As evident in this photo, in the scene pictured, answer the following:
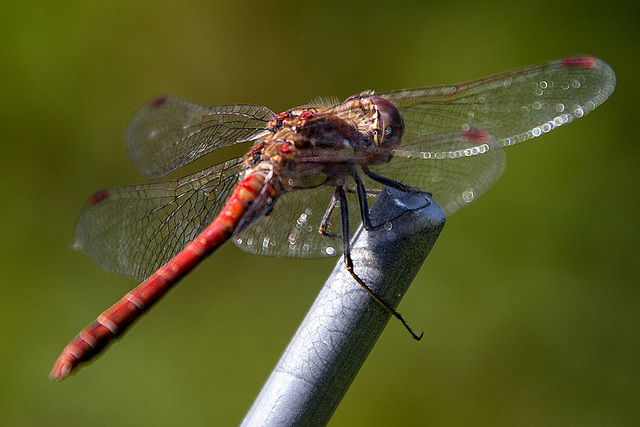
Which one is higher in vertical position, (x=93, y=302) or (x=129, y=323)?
(x=129, y=323)

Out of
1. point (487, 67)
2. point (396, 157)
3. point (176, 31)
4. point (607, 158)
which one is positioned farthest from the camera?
point (176, 31)

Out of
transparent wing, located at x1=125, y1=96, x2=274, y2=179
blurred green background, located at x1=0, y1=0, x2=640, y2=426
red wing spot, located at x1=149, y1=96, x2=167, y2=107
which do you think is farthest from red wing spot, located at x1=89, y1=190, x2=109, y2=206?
blurred green background, located at x1=0, y1=0, x2=640, y2=426

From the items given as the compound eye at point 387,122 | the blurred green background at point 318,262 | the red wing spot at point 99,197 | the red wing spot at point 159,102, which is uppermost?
the red wing spot at point 159,102

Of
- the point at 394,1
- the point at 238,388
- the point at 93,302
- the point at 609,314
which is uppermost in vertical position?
the point at 394,1

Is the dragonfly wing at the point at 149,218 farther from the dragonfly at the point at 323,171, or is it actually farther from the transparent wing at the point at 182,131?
the transparent wing at the point at 182,131

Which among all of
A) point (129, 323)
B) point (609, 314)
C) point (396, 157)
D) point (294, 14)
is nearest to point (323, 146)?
point (396, 157)

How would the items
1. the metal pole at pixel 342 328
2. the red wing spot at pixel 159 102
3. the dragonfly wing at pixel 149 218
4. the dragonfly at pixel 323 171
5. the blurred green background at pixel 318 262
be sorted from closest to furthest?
the metal pole at pixel 342 328
the dragonfly at pixel 323 171
the dragonfly wing at pixel 149 218
the red wing spot at pixel 159 102
the blurred green background at pixel 318 262

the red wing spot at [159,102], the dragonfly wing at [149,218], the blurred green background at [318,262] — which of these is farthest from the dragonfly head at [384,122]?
the blurred green background at [318,262]

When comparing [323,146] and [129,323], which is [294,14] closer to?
[323,146]
